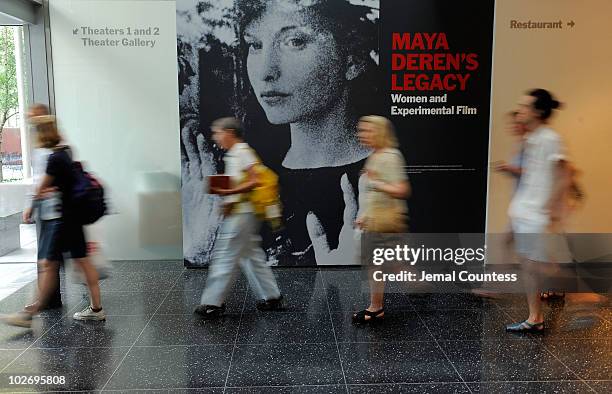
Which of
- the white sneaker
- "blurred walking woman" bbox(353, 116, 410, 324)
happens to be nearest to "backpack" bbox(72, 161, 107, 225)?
the white sneaker

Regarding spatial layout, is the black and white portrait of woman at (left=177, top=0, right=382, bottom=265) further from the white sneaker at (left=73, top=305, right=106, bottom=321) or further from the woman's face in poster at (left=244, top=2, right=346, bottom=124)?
the white sneaker at (left=73, top=305, right=106, bottom=321)

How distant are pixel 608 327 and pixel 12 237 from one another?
648 cm

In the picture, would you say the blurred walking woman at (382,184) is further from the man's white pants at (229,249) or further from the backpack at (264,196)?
the man's white pants at (229,249)

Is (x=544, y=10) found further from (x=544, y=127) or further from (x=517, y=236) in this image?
(x=517, y=236)

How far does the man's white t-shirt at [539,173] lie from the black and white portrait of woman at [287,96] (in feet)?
7.80

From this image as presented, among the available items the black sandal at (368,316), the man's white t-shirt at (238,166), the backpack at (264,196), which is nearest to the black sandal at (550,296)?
the black sandal at (368,316)

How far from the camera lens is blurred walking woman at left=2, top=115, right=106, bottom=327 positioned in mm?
4180

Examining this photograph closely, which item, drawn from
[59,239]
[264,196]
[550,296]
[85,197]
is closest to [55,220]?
[59,239]

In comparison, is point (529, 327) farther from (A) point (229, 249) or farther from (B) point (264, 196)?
(A) point (229, 249)

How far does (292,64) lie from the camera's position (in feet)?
20.2

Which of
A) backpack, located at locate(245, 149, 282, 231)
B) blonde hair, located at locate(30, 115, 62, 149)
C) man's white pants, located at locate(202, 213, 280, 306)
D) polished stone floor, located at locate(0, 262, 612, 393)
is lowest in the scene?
polished stone floor, located at locate(0, 262, 612, 393)

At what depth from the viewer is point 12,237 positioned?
6.89 meters

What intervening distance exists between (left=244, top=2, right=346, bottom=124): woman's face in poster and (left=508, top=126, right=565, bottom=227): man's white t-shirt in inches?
102

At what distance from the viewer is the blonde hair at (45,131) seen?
4.16m
